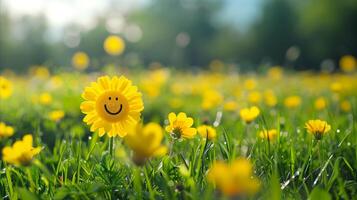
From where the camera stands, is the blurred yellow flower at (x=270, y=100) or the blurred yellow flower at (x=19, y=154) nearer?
the blurred yellow flower at (x=19, y=154)

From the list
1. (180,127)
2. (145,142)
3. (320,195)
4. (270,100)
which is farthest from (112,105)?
(270,100)

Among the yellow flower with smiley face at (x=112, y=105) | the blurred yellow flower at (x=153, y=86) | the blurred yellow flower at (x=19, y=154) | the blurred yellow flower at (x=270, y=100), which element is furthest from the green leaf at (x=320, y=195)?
the blurred yellow flower at (x=153, y=86)

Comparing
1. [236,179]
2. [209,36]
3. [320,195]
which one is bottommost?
[209,36]

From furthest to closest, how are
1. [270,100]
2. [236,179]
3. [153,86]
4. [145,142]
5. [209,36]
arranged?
[209,36] → [153,86] → [270,100] → [145,142] → [236,179]

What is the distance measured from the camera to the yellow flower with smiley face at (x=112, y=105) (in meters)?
1.42

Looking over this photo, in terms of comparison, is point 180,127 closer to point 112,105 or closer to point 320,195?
point 112,105

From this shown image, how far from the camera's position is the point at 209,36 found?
33438 millimetres

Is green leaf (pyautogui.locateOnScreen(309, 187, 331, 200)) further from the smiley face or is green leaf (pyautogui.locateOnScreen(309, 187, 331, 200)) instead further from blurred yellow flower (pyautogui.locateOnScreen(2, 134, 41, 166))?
blurred yellow flower (pyautogui.locateOnScreen(2, 134, 41, 166))

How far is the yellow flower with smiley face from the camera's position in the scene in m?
1.42

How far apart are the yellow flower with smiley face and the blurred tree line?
21474 millimetres

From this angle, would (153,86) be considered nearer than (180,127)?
No

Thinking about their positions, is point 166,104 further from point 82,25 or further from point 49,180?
point 82,25

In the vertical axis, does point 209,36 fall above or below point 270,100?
below

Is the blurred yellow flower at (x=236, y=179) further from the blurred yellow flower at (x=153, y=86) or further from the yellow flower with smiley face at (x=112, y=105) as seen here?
the blurred yellow flower at (x=153, y=86)
